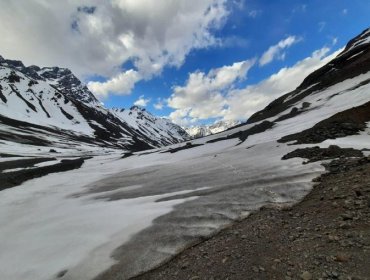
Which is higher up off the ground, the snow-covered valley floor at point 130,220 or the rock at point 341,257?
the snow-covered valley floor at point 130,220

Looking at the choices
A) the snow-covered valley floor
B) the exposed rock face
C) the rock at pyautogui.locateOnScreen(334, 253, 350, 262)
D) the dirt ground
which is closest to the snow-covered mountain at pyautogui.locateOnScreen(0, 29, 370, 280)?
the snow-covered valley floor

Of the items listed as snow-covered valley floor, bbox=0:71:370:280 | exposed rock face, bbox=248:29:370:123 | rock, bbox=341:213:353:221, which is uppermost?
exposed rock face, bbox=248:29:370:123

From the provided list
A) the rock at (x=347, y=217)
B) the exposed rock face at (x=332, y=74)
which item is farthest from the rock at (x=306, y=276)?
the exposed rock face at (x=332, y=74)

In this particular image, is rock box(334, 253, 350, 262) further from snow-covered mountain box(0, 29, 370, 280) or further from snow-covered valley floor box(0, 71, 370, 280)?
snow-covered valley floor box(0, 71, 370, 280)

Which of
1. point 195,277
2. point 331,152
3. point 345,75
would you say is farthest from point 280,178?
point 345,75

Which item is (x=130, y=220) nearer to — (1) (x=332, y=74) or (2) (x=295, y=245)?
(2) (x=295, y=245)

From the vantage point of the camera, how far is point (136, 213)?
1834 centimetres

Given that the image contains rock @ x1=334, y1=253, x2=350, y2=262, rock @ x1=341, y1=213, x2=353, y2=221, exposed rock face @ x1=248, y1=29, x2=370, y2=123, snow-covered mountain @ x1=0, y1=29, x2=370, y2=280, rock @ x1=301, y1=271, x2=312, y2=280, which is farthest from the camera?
exposed rock face @ x1=248, y1=29, x2=370, y2=123

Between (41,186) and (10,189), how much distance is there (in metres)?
3.26

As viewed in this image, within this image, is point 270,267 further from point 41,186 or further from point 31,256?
point 41,186

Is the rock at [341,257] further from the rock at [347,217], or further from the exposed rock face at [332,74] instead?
the exposed rock face at [332,74]

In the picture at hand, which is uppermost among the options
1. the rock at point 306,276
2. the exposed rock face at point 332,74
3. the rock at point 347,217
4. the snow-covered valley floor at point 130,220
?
the exposed rock face at point 332,74

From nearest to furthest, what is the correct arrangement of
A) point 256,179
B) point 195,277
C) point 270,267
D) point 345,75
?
point 270,267
point 195,277
point 256,179
point 345,75

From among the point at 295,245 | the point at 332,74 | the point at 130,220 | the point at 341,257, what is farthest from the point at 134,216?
the point at 332,74
